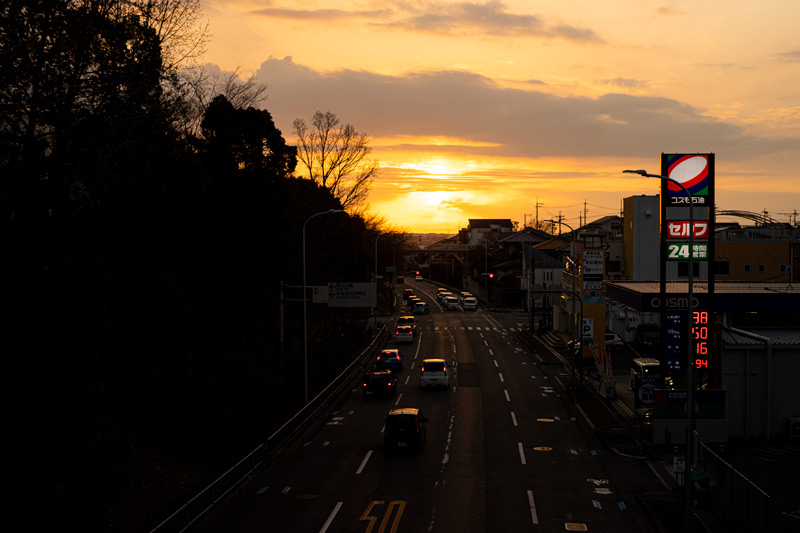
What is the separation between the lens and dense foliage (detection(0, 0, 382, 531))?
1589cm

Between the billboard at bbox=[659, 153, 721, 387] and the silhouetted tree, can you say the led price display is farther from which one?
the silhouetted tree

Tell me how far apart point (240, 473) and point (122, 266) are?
975 cm

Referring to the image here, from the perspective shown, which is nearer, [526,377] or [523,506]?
[523,506]

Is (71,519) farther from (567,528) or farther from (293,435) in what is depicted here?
A: (293,435)

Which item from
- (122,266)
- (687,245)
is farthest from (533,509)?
(122,266)

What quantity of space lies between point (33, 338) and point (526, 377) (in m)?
37.8

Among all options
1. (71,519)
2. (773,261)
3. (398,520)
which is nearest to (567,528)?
(398,520)

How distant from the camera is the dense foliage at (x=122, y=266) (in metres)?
15.9

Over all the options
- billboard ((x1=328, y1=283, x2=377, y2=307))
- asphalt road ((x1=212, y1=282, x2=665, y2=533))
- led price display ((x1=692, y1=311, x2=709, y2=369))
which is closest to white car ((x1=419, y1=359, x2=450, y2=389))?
asphalt road ((x1=212, y1=282, x2=665, y2=533))

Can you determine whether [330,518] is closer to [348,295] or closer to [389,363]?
[348,295]

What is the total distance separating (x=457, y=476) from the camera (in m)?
24.6

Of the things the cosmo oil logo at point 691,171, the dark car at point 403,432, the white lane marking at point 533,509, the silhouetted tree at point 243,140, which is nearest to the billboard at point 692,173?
the cosmo oil logo at point 691,171

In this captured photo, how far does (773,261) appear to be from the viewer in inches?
3140

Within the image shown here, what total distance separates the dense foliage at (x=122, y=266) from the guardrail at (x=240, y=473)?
1.51 metres
